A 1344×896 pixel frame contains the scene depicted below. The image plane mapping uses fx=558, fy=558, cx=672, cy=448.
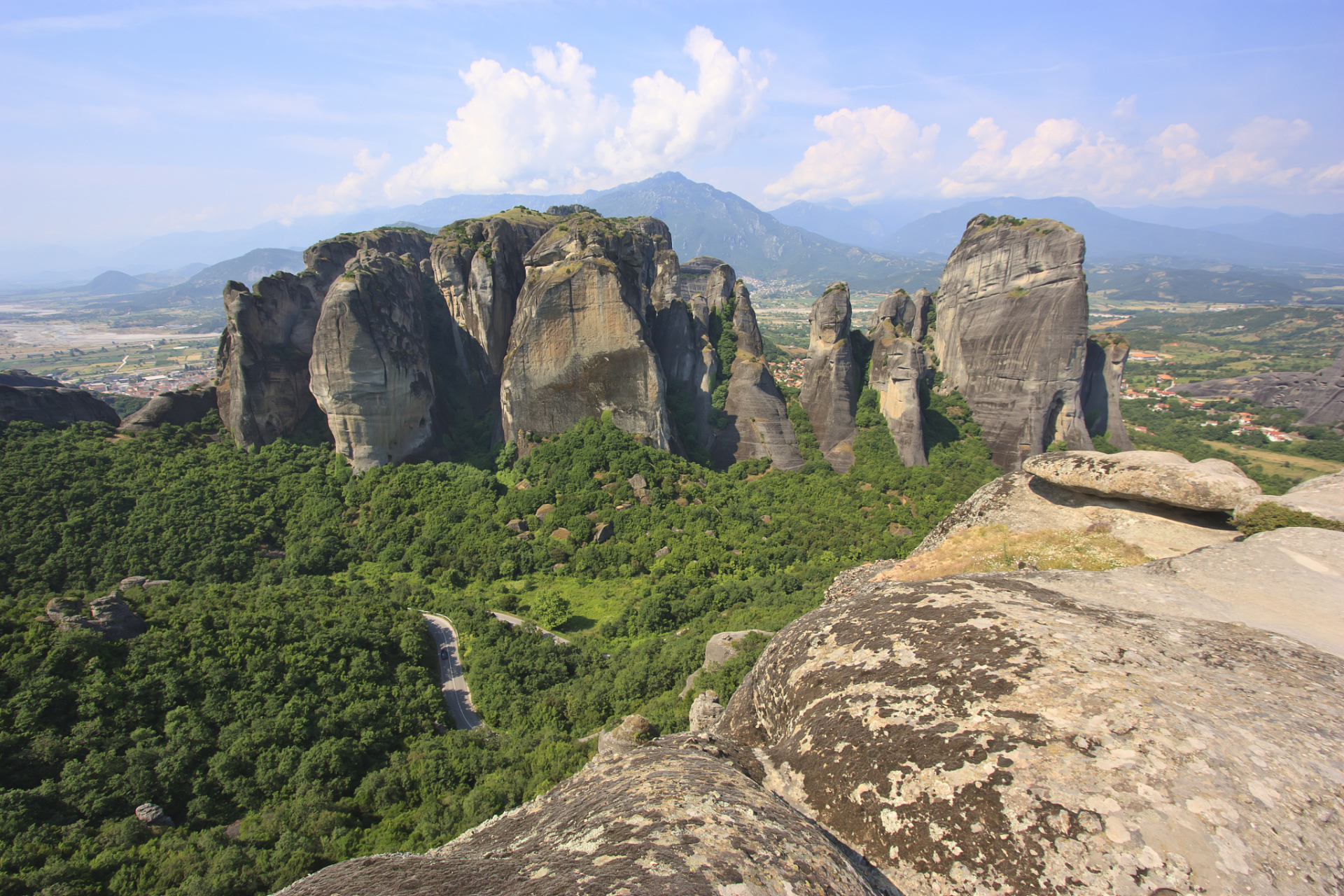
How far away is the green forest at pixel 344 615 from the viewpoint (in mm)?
13031

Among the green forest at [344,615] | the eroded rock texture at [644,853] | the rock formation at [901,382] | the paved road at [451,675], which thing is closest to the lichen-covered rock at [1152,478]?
the eroded rock texture at [644,853]

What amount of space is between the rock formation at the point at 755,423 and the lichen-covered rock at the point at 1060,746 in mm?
29188

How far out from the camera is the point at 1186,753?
408 cm

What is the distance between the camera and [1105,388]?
3438 centimetres

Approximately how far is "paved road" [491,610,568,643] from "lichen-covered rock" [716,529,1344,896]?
17.6 meters

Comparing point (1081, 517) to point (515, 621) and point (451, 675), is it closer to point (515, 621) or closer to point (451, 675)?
point (451, 675)

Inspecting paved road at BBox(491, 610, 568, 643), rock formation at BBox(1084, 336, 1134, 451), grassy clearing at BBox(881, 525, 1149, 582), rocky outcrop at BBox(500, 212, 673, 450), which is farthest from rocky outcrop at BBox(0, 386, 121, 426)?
rock formation at BBox(1084, 336, 1134, 451)

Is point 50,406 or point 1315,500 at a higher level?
point 50,406

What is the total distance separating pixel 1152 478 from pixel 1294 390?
76.8m

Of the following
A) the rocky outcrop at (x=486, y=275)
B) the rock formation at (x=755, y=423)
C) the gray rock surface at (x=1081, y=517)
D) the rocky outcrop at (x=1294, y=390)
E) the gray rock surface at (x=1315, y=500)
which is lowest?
the rocky outcrop at (x=1294, y=390)

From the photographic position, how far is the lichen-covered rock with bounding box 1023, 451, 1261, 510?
325 inches

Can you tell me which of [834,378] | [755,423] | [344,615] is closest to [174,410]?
[344,615]

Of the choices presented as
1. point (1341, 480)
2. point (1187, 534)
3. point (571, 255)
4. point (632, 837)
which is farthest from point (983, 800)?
point (571, 255)

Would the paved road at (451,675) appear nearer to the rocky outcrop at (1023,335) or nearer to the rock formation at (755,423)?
the rock formation at (755,423)
